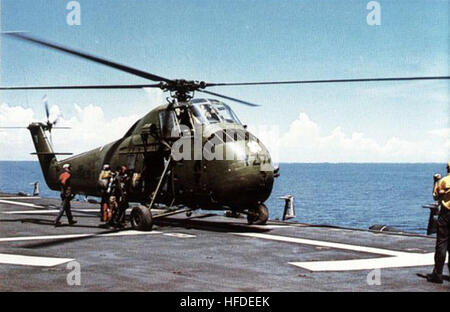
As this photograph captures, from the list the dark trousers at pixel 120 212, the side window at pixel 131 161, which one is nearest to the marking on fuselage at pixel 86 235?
the dark trousers at pixel 120 212

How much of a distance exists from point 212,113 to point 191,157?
1.60m

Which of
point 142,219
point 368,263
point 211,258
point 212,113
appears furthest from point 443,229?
point 142,219

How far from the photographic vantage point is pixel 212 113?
52.9ft

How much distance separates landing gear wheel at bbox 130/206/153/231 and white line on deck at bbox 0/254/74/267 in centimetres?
503

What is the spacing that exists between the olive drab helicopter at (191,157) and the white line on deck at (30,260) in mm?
5119

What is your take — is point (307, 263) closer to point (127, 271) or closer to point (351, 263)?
point (351, 263)

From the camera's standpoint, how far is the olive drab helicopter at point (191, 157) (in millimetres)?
14820

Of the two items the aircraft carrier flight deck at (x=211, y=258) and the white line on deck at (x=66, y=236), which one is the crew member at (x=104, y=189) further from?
the white line on deck at (x=66, y=236)

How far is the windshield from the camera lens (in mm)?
15969

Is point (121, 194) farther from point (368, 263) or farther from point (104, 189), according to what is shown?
point (368, 263)

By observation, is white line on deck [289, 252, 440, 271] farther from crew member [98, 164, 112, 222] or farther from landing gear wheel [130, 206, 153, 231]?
crew member [98, 164, 112, 222]

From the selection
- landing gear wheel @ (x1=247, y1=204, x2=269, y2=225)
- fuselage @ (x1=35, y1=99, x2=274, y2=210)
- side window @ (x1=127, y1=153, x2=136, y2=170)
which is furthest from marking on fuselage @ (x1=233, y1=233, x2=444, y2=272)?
side window @ (x1=127, y1=153, x2=136, y2=170)
